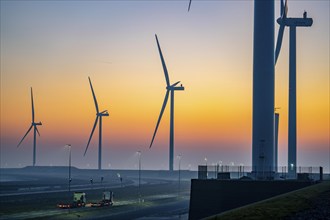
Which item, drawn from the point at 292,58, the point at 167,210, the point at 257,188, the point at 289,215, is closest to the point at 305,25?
the point at 292,58

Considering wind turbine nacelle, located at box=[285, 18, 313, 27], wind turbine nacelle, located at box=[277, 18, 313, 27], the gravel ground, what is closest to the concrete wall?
the gravel ground

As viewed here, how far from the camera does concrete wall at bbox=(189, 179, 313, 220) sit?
2235 inches

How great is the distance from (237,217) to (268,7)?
55.3 m

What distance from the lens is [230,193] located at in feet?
190

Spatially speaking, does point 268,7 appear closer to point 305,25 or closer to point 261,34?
point 261,34

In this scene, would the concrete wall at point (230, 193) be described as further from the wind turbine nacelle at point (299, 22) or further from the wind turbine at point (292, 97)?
the wind turbine nacelle at point (299, 22)

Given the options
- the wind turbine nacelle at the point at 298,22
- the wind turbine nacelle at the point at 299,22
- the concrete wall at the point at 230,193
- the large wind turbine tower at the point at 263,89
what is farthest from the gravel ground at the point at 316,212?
the wind turbine nacelle at the point at 299,22

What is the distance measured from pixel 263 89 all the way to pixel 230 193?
20170 mm

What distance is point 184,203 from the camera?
111 metres

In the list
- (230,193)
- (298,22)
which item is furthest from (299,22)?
(230,193)

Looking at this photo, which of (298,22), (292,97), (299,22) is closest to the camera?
(292,97)

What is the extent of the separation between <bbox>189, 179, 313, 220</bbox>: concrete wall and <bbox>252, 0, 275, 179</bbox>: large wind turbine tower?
47.8 ft

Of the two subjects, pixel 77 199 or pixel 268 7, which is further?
pixel 77 199

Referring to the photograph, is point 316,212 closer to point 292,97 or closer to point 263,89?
point 263,89
